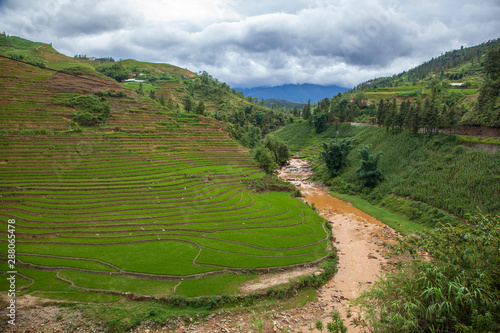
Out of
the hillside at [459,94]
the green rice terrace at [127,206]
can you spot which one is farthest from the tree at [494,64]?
the green rice terrace at [127,206]

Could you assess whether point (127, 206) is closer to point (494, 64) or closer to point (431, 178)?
point (431, 178)

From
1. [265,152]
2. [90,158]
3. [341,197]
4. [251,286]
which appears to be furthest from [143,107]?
[251,286]

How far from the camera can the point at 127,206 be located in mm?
30000

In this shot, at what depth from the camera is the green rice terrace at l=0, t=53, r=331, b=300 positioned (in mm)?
19422

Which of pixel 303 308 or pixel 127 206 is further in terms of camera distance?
pixel 127 206

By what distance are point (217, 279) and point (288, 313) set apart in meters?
6.03

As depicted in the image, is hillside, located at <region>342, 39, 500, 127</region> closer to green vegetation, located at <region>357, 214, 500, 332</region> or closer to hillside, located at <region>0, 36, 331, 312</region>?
hillside, located at <region>0, 36, 331, 312</region>

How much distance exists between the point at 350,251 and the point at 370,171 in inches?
874

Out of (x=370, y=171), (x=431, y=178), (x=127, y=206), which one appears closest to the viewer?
(x=127, y=206)

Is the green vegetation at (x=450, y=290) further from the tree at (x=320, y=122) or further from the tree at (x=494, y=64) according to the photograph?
the tree at (x=320, y=122)

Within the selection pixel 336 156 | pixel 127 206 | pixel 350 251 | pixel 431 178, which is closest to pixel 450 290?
pixel 350 251

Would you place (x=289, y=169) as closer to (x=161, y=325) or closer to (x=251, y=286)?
(x=251, y=286)

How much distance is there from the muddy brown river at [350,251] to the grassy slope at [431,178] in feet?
17.8

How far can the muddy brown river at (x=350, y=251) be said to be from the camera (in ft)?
61.0
